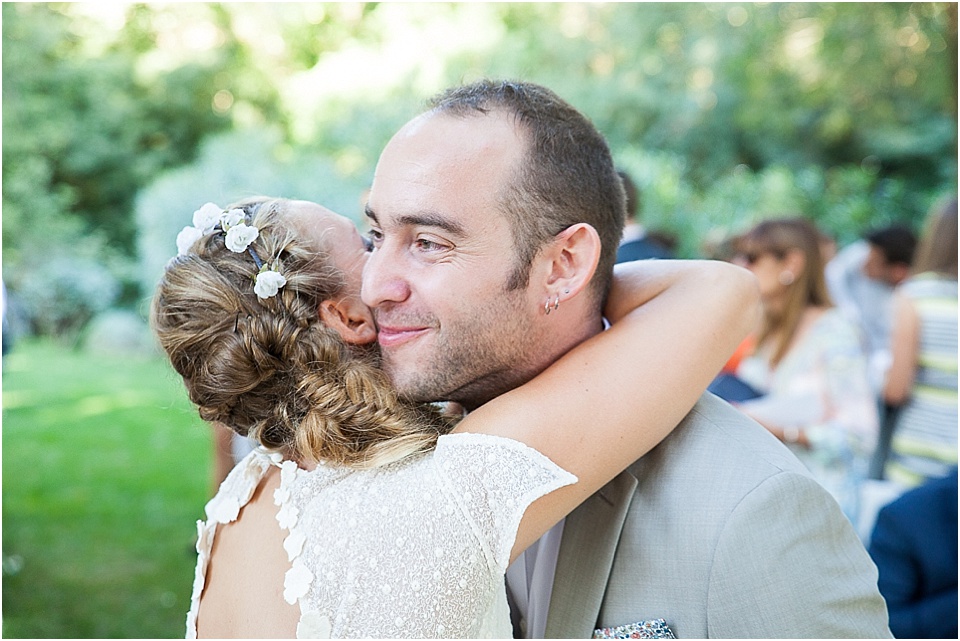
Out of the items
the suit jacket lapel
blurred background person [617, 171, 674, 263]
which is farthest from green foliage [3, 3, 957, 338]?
the suit jacket lapel

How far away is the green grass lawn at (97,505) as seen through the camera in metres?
5.30

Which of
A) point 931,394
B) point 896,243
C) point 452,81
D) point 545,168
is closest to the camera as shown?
point 545,168

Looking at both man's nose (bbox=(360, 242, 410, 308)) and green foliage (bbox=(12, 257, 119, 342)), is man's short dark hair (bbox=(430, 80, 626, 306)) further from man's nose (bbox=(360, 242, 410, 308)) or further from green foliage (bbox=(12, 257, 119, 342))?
green foliage (bbox=(12, 257, 119, 342))

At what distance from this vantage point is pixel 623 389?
1.82 metres

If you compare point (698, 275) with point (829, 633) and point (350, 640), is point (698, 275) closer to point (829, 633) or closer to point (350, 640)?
point (829, 633)

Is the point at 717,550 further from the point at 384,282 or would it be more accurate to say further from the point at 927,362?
the point at 927,362

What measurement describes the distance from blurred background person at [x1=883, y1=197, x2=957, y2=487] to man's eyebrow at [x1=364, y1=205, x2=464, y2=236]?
3471 mm

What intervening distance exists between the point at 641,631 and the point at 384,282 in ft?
3.09

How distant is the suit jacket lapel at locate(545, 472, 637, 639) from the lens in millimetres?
1879

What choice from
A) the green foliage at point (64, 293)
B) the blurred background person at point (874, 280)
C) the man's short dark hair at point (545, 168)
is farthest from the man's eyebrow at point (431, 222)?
the green foliage at point (64, 293)

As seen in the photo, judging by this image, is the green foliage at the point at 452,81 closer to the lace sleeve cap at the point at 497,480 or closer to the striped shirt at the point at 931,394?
the striped shirt at the point at 931,394

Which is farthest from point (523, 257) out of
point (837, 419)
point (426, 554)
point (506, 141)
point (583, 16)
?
point (583, 16)

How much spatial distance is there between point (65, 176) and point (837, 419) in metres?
14.6

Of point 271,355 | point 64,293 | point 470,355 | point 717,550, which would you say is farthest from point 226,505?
point 64,293
